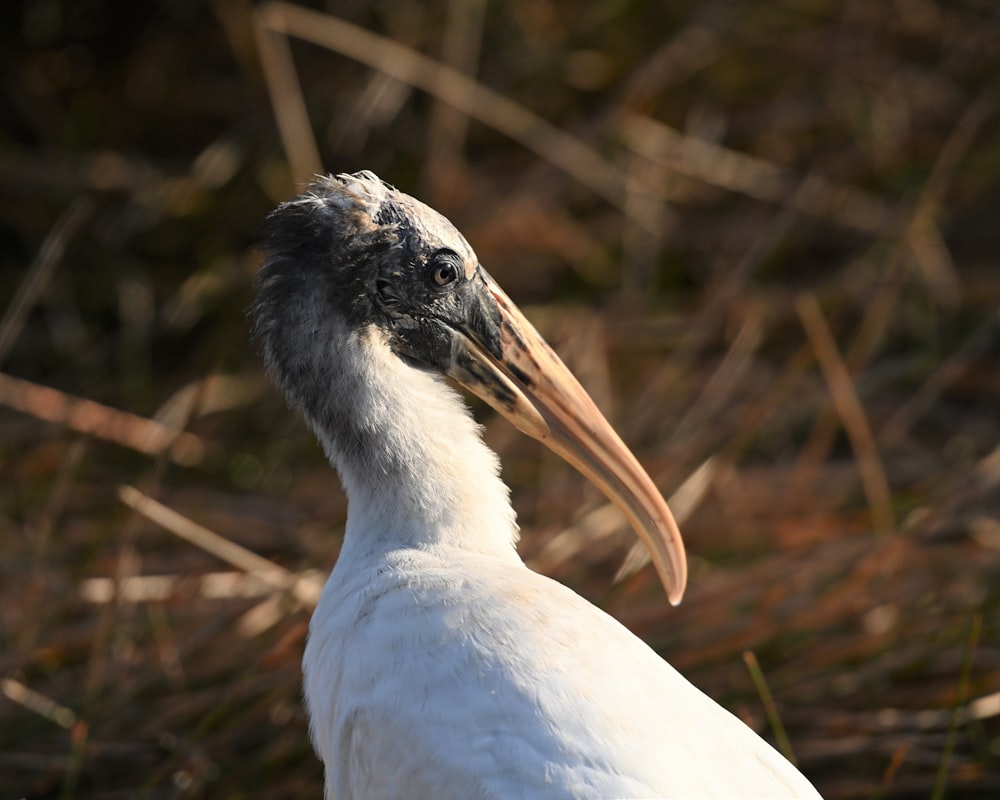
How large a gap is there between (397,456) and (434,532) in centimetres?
14

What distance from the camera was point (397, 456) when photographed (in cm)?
225

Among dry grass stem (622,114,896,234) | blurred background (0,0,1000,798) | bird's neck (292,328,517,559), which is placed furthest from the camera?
dry grass stem (622,114,896,234)

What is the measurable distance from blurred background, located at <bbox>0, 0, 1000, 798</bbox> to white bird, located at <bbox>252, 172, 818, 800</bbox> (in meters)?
0.51

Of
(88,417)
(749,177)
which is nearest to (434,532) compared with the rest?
(88,417)

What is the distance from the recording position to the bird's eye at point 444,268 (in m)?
2.30

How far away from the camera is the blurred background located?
317cm

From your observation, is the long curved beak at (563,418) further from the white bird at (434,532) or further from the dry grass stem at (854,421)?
the dry grass stem at (854,421)

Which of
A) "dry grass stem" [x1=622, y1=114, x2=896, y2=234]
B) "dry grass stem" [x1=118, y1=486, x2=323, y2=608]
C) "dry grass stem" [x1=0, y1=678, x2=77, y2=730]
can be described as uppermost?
"dry grass stem" [x1=622, y1=114, x2=896, y2=234]

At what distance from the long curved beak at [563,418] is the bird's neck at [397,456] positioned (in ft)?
0.31

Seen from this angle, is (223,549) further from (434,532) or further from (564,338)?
(564,338)

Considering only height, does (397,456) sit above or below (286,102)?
below

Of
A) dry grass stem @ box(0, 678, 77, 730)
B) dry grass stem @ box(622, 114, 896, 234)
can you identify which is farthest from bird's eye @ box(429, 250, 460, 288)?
dry grass stem @ box(622, 114, 896, 234)

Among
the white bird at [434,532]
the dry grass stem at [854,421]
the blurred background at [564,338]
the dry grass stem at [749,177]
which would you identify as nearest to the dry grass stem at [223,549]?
the blurred background at [564,338]

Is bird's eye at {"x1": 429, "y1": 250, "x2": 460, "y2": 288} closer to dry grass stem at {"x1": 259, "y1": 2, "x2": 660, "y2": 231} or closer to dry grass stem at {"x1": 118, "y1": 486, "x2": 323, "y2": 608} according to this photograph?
dry grass stem at {"x1": 118, "y1": 486, "x2": 323, "y2": 608}
